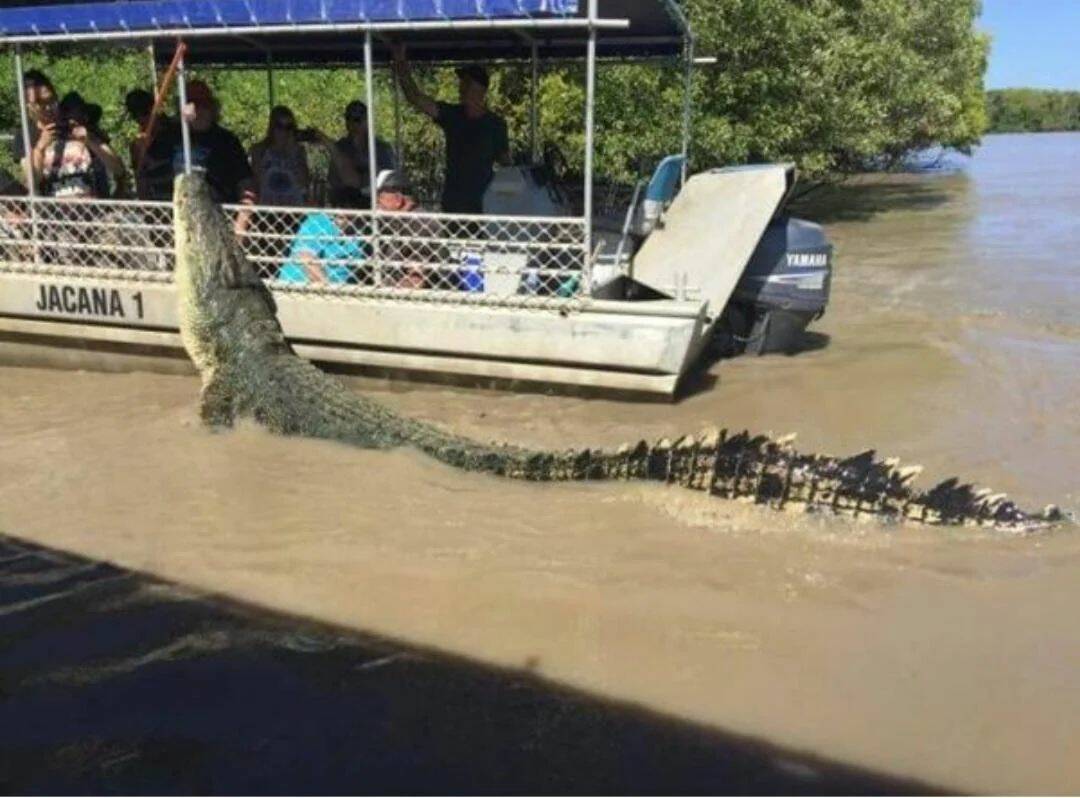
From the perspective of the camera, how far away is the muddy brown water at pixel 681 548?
341cm

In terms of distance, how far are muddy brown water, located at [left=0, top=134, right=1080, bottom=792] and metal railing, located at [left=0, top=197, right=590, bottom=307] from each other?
71 cm

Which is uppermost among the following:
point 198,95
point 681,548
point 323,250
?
→ point 198,95

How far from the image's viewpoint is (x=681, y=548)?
450 cm

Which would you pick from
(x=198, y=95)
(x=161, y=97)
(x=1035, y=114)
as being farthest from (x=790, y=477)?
(x=1035, y=114)

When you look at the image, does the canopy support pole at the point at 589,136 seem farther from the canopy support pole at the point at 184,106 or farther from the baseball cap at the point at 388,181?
the canopy support pole at the point at 184,106

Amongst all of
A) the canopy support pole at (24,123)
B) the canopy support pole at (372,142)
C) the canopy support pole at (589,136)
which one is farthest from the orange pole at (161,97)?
the canopy support pole at (589,136)

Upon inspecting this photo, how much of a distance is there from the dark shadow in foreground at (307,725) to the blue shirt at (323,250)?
352 cm

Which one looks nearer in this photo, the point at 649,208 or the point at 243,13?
the point at 243,13

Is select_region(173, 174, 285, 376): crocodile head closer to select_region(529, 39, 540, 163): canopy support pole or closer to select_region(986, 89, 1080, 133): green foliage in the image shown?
select_region(529, 39, 540, 163): canopy support pole

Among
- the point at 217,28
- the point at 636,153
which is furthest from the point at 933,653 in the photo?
the point at 636,153

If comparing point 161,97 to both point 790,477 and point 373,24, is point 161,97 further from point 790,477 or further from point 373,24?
point 790,477

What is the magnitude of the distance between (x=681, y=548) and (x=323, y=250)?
377 cm

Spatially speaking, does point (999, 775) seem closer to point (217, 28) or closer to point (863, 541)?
point (863, 541)

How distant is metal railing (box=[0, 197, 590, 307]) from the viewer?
262 inches
